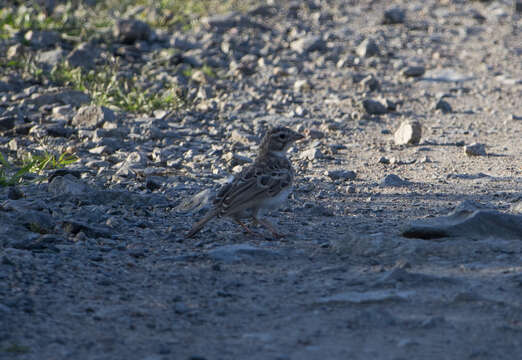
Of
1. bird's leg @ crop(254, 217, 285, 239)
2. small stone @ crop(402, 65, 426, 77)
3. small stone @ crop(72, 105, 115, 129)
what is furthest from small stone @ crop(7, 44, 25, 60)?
bird's leg @ crop(254, 217, 285, 239)

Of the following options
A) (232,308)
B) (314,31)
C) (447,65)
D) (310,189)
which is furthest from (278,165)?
(314,31)

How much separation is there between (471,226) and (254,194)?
1828 millimetres

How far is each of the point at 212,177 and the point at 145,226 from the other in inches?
77.8

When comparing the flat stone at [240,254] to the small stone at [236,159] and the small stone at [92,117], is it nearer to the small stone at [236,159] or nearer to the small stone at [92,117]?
the small stone at [236,159]

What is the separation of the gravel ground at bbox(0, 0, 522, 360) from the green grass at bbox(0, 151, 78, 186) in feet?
0.53

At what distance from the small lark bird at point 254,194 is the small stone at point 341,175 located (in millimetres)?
1404

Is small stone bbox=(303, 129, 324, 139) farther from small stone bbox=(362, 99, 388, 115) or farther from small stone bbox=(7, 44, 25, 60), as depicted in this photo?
small stone bbox=(7, 44, 25, 60)

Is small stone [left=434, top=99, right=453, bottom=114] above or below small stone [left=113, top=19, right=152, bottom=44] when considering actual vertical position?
below

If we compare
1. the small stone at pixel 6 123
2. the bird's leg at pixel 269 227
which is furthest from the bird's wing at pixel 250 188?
the small stone at pixel 6 123

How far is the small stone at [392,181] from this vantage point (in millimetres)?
8023

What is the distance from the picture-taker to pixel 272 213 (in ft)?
23.7

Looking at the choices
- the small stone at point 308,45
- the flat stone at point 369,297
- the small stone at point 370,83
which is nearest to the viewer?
the flat stone at point 369,297

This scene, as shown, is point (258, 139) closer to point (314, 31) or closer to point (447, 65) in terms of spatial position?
point (447, 65)

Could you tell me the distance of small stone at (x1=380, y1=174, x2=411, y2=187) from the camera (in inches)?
316
